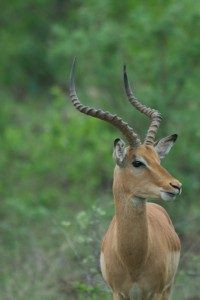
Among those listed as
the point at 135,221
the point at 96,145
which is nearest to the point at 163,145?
the point at 135,221

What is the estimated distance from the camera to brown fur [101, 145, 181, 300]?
8234 millimetres

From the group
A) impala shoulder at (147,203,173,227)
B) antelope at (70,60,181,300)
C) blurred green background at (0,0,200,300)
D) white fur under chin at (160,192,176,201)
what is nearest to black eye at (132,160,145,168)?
antelope at (70,60,181,300)

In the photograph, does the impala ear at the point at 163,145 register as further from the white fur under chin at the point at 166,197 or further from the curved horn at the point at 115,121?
the white fur under chin at the point at 166,197

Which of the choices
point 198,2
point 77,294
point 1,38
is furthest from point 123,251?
point 1,38

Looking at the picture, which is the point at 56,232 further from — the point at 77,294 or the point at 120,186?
the point at 120,186

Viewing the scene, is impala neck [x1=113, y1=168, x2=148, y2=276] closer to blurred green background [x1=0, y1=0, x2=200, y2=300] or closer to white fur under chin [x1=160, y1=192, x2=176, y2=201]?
white fur under chin [x1=160, y1=192, x2=176, y2=201]

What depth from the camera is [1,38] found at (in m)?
23.1

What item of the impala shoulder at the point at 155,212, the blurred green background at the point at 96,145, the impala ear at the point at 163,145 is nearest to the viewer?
the impala ear at the point at 163,145

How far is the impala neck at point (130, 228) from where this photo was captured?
8.34 metres

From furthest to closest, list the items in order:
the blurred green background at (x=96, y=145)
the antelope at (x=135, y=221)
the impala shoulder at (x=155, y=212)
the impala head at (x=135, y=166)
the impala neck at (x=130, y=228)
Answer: the blurred green background at (x=96, y=145) → the impala shoulder at (x=155, y=212) → the impala neck at (x=130, y=228) → the antelope at (x=135, y=221) → the impala head at (x=135, y=166)

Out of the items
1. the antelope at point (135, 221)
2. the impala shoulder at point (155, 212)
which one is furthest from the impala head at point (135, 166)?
the impala shoulder at point (155, 212)

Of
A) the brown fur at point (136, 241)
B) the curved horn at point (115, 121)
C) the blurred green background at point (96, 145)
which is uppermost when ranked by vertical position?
the blurred green background at point (96, 145)

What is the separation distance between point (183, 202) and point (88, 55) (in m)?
3.31

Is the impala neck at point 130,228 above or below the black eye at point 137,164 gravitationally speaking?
below
